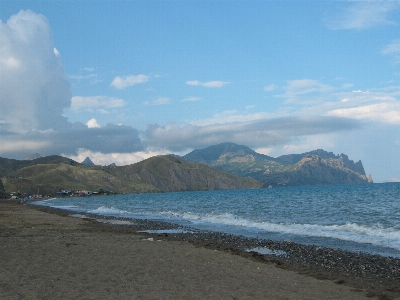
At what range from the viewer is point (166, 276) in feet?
39.1

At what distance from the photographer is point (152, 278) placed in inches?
454

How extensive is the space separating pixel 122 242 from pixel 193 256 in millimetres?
5799

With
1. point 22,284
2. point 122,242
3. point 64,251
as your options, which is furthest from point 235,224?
point 22,284

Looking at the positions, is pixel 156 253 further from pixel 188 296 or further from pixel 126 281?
pixel 188 296

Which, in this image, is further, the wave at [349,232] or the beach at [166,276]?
the wave at [349,232]

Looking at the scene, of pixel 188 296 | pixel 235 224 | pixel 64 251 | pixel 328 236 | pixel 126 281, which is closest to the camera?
pixel 188 296

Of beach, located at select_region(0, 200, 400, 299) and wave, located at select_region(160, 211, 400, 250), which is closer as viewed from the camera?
beach, located at select_region(0, 200, 400, 299)

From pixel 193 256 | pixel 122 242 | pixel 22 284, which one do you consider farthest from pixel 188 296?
pixel 122 242

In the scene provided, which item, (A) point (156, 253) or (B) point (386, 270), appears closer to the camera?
(B) point (386, 270)

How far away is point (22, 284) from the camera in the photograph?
9984 mm

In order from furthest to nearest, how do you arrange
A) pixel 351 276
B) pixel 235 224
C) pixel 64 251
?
pixel 235 224
pixel 64 251
pixel 351 276

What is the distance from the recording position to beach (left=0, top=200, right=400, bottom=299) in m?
9.84

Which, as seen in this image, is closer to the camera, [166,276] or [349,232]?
[166,276]

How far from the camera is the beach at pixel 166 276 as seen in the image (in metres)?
9.84
